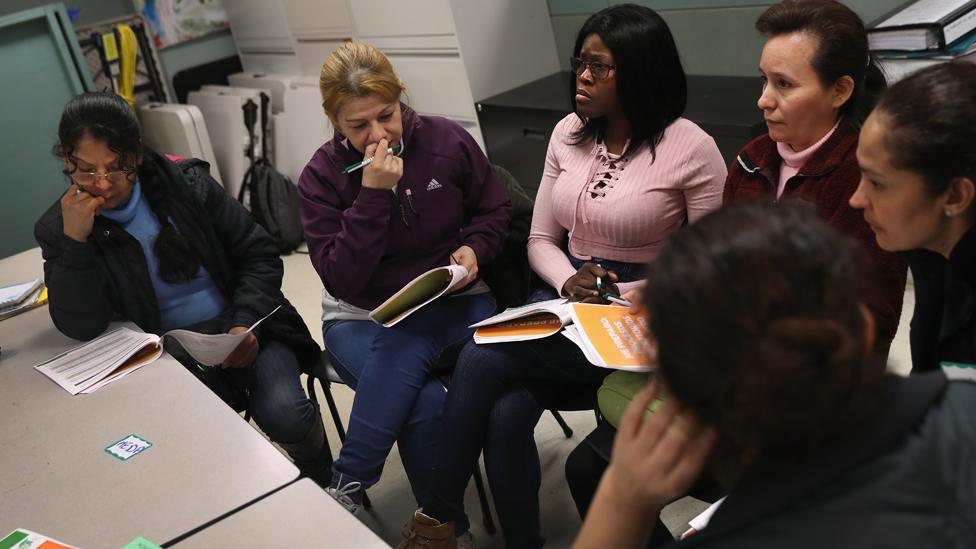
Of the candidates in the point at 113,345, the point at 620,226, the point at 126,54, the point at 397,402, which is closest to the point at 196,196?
the point at 113,345

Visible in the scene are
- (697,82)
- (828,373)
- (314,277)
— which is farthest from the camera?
(314,277)

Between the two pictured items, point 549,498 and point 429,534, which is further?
point 549,498

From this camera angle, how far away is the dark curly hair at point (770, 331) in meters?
0.68

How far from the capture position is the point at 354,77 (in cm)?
185

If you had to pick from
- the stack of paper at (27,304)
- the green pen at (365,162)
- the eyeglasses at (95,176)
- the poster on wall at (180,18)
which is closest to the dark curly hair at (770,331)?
the green pen at (365,162)

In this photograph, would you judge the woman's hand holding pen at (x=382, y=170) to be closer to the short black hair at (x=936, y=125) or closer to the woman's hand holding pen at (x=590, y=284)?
the woman's hand holding pen at (x=590, y=284)

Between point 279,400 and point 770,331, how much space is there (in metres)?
1.48

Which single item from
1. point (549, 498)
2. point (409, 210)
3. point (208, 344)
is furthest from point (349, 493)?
point (409, 210)

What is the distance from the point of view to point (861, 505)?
69cm

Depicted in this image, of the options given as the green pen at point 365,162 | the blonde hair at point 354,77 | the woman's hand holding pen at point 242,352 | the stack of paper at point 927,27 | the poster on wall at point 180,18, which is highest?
the poster on wall at point 180,18

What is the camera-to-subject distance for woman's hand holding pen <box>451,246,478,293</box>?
1.93 metres

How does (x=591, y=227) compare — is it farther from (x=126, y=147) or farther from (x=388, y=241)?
(x=126, y=147)

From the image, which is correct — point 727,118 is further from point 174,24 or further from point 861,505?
point 174,24

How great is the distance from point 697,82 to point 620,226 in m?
1.33
